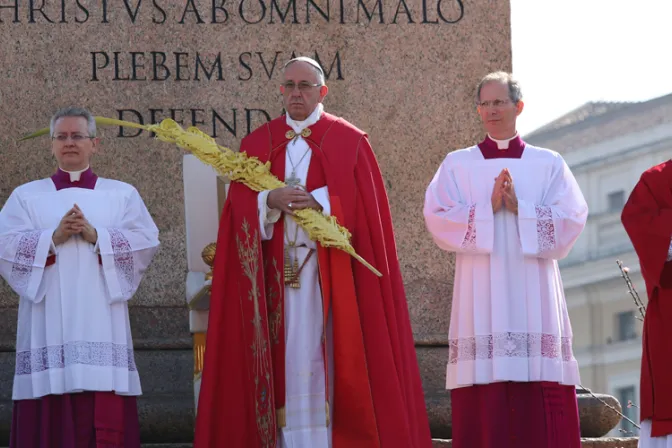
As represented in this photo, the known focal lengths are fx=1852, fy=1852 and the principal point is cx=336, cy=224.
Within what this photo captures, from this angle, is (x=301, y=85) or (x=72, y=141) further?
(x=72, y=141)

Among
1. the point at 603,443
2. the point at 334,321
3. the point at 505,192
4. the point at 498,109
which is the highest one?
the point at 498,109

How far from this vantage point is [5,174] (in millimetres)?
11883

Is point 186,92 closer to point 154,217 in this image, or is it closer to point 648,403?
point 154,217

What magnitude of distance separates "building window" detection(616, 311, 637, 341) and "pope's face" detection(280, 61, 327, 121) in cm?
2680

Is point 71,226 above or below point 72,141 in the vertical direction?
below

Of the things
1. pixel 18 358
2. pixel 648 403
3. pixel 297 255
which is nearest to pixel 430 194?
pixel 297 255

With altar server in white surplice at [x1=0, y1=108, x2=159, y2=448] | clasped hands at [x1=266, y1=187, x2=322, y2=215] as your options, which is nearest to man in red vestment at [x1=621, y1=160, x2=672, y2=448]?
clasped hands at [x1=266, y1=187, x2=322, y2=215]

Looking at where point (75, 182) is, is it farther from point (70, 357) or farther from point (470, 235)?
point (470, 235)

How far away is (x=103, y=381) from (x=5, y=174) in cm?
243

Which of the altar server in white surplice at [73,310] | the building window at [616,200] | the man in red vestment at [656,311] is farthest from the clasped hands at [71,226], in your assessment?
the building window at [616,200]

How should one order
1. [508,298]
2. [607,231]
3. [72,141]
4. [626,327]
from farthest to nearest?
[607,231] < [626,327] < [72,141] < [508,298]

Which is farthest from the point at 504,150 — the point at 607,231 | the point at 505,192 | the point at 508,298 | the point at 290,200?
the point at 607,231

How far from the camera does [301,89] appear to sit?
32.3 ft

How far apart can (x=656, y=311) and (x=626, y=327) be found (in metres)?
26.7
